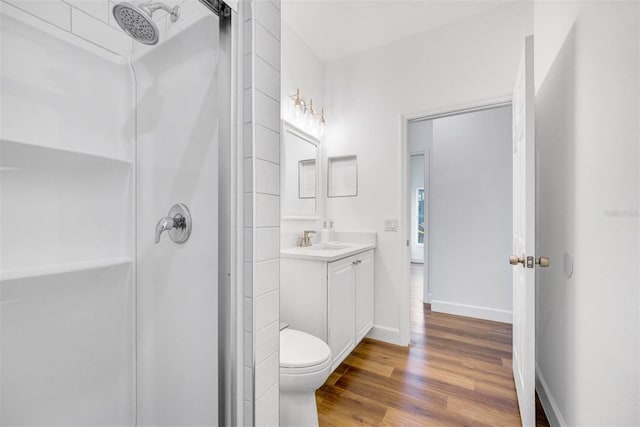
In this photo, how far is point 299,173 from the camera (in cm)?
240

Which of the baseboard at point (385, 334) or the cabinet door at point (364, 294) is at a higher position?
the cabinet door at point (364, 294)

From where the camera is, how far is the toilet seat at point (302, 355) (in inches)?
47.9

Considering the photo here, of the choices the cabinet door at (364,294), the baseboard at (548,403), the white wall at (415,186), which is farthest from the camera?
the white wall at (415,186)

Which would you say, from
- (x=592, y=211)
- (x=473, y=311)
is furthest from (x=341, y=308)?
(x=473, y=311)

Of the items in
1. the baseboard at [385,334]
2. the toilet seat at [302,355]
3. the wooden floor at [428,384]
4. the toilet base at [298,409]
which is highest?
the toilet seat at [302,355]

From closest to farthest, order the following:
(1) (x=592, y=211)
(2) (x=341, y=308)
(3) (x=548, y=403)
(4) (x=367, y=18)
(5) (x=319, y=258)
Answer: (1) (x=592, y=211) → (3) (x=548, y=403) → (5) (x=319, y=258) → (2) (x=341, y=308) → (4) (x=367, y=18)

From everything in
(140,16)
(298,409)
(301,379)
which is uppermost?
(140,16)

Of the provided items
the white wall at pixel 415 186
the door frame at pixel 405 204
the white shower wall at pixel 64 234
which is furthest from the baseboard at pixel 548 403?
the white wall at pixel 415 186

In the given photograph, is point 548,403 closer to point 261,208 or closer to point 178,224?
point 261,208

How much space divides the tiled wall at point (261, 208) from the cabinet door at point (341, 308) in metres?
0.86

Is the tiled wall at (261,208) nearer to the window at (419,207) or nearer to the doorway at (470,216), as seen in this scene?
the doorway at (470,216)

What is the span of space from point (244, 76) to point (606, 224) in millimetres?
1215

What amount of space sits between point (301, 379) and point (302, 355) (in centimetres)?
10

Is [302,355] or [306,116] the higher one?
[306,116]
